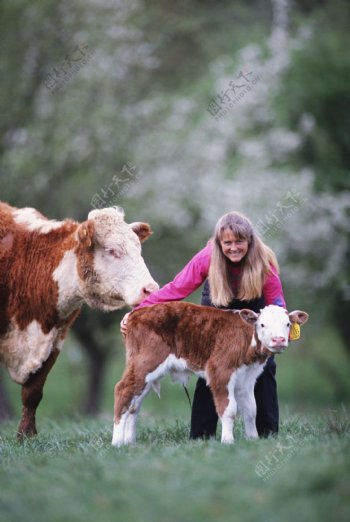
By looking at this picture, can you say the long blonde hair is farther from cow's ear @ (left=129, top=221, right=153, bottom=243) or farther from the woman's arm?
cow's ear @ (left=129, top=221, right=153, bottom=243)

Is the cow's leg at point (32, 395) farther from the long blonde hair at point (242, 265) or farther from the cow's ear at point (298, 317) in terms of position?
the cow's ear at point (298, 317)

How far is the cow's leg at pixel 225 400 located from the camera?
622cm

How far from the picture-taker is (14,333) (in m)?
7.55

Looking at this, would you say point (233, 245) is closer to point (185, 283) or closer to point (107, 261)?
point (185, 283)

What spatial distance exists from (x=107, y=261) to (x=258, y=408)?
1.88 meters

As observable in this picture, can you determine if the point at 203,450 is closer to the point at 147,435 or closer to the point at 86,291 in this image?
the point at 147,435

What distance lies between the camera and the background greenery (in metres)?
13.5

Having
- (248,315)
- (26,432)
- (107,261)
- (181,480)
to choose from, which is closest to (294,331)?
(248,315)

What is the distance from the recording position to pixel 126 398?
640 cm

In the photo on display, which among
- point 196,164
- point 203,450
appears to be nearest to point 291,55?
point 196,164

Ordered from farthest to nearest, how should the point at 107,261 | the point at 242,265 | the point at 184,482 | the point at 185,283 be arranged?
the point at 107,261, the point at 185,283, the point at 242,265, the point at 184,482

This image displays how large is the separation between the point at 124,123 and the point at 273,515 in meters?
11.6

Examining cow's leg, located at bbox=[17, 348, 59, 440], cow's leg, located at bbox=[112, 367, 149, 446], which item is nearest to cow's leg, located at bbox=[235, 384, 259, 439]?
cow's leg, located at bbox=[112, 367, 149, 446]

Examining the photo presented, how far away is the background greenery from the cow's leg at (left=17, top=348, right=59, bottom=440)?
5.16m
